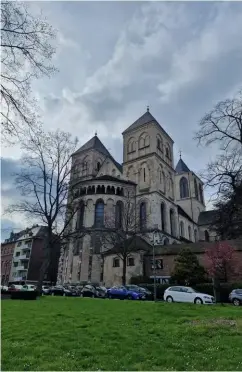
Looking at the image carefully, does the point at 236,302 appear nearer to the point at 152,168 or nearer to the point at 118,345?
the point at 118,345

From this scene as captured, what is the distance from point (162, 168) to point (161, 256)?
2381 cm

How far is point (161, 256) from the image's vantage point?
146ft

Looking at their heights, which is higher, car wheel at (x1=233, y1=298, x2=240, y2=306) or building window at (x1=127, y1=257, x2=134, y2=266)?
building window at (x1=127, y1=257, x2=134, y2=266)

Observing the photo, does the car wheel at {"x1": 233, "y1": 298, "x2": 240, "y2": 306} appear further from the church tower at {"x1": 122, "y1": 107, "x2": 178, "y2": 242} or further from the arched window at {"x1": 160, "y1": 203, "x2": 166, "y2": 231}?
the arched window at {"x1": 160, "y1": 203, "x2": 166, "y2": 231}

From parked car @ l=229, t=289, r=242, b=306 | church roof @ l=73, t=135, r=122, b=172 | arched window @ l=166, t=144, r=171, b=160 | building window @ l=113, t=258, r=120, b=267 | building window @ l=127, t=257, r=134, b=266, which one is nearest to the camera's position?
parked car @ l=229, t=289, r=242, b=306

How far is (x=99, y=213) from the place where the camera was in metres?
55.6

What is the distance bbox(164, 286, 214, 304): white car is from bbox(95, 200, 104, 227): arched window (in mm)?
29049

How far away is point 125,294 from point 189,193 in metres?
55.0

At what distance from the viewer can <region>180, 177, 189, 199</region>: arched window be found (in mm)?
84938

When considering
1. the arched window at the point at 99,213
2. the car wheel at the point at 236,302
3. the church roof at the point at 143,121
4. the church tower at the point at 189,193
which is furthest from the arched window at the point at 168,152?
the car wheel at the point at 236,302

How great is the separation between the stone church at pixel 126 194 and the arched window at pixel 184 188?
10.1 m

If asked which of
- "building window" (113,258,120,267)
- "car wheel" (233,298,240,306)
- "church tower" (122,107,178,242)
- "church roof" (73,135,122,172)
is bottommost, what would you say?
"car wheel" (233,298,240,306)

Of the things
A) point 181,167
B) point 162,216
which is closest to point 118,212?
point 162,216

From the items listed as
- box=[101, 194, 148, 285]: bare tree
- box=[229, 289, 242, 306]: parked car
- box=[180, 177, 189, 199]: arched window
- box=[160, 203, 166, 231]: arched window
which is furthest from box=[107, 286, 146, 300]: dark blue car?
box=[180, 177, 189, 199]: arched window
